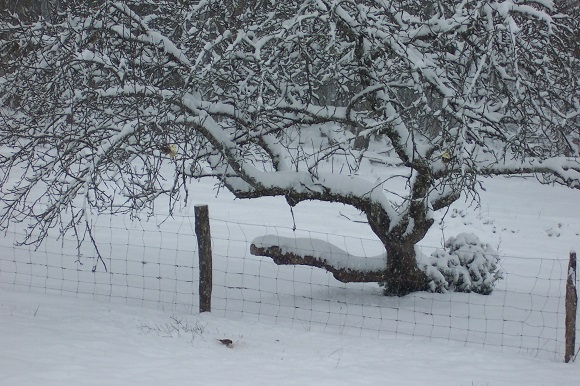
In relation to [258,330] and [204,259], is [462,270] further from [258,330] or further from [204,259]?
[204,259]

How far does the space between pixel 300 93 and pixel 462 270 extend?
11.0 feet

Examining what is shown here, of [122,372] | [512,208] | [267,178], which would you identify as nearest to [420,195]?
[267,178]

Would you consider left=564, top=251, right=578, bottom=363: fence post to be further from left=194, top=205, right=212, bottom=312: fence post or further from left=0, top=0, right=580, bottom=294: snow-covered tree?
left=194, top=205, right=212, bottom=312: fence post

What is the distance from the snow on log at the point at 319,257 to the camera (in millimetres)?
8328

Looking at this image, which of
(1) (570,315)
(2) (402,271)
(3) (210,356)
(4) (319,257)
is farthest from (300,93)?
(1) (570,315)

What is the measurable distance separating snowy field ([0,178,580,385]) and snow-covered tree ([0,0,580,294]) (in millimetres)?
882

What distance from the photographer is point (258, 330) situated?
638 centimetres

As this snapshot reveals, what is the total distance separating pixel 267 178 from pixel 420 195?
198 centimetres

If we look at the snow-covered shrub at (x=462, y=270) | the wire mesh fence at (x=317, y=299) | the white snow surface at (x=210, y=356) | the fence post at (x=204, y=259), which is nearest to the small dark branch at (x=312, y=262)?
the wire mesh fence at (x=317, y=299)

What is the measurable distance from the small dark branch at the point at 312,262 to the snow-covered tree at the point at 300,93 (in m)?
0.05

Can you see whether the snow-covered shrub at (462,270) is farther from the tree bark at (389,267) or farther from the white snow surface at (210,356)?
the white snow surface at (210,356)

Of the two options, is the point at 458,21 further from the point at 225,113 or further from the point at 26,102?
the point at 26,102

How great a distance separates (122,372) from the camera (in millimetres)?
4793

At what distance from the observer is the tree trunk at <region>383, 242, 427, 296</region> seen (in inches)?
333
